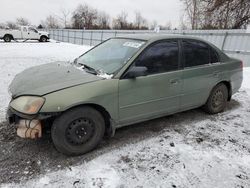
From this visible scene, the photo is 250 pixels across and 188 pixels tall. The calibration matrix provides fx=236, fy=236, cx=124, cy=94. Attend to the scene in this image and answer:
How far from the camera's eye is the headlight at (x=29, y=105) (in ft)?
9.02

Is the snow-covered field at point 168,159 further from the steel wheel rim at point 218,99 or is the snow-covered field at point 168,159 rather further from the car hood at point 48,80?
the car hood at point 48,80

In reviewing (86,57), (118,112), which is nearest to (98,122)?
(118,112)

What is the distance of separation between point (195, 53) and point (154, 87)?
117 centimetres

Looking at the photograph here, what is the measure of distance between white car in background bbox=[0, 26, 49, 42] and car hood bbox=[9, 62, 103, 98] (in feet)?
82.4

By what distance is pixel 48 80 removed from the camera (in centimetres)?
314

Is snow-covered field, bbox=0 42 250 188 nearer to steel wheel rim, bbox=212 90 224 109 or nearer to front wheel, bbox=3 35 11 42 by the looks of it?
steel wheel rim, bbox=212 90 224 109

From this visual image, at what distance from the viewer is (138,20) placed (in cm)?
6844

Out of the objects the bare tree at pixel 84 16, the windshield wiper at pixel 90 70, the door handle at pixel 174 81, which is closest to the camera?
the windshield wiper at pixel 90 70

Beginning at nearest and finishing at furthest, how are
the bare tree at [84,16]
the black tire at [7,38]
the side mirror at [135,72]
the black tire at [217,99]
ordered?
the side mirror at [135,72], the black tire at [217,99], the black tire at [7,38], the bare tree at [84,16]

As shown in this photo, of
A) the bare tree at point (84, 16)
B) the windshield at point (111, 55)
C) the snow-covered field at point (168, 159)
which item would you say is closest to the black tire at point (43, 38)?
the snow-covered field at point (168, 159)

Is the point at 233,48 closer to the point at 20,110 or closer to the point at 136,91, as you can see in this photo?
the point at 136,91

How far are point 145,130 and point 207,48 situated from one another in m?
1.91

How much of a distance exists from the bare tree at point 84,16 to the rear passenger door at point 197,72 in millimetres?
61948

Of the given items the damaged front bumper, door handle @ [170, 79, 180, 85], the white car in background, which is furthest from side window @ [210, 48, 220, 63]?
the white car in background
